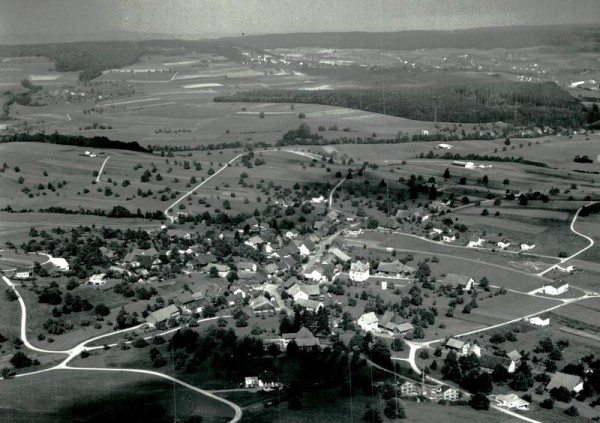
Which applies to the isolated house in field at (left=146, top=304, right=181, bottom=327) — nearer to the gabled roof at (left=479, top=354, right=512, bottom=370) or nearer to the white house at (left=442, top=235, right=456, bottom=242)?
the gabled roof at (left=479, top=354, right=512, bottom=370)

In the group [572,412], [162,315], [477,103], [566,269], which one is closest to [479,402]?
[572,412]

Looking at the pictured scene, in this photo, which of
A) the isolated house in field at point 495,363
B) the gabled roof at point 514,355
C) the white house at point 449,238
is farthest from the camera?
the white house at point 449,238

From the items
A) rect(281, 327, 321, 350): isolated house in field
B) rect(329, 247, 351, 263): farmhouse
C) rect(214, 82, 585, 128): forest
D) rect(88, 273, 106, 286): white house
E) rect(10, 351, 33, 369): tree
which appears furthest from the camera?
rect(214, 82, 585, 128): forest

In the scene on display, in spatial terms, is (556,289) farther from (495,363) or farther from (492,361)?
(495,363)

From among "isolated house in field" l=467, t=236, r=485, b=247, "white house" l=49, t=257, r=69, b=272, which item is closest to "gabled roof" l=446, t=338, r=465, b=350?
"isolated house in field" l=467, t=236, r=485, b=247

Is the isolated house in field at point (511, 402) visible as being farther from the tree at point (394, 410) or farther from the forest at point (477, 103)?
the forest at point (477, 103)

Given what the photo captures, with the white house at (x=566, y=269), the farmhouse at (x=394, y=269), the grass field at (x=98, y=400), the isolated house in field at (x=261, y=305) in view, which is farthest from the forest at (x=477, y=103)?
the grass field at (x=98, y=400)

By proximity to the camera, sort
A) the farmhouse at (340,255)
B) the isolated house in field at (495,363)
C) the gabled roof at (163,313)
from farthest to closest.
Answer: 1. the farmhouse at (340,255)
2. the gabled roof at (163,313)
3. the isolated house in field at (495,363)
